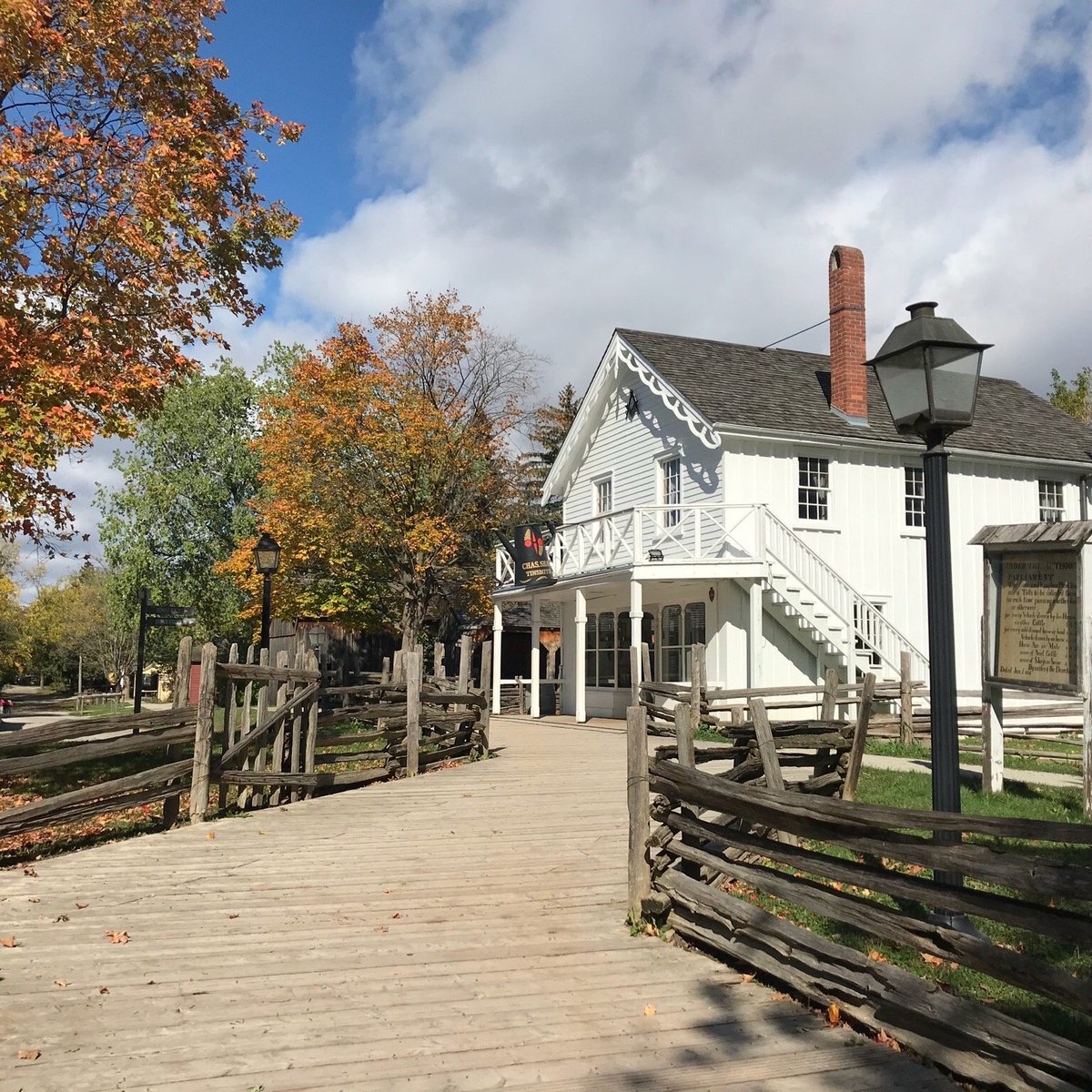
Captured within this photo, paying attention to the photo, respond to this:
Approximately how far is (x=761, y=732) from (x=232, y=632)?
140ft

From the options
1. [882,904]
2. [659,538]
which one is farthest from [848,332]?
[882,904]

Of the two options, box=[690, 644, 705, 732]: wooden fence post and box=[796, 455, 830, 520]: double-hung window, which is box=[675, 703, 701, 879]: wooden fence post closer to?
box=[690, 644, 705, 732]: wooden fence post

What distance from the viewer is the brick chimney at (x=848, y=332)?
22688mm

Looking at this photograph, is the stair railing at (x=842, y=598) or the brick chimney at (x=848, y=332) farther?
the brick chimney at (x=848, y=332)

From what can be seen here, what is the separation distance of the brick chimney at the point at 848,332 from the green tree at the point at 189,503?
27999 millimetres

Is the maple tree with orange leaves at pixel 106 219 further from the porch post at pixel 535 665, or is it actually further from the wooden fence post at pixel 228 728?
the porch post at pixel 535 665

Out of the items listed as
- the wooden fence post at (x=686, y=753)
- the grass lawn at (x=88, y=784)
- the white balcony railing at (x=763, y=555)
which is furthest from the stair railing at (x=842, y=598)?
the wooden fence post at (x=686, y=753)

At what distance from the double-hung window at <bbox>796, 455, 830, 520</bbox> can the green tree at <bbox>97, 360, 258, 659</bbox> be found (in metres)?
27.9

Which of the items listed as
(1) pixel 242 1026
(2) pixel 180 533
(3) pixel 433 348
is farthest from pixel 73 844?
(2) pixel 180 533

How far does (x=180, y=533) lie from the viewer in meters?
44.5

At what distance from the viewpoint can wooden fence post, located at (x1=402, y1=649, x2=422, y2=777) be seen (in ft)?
44.3

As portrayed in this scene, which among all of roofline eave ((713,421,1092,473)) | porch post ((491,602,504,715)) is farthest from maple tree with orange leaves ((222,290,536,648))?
roofline eave ((713,421,1092,473))

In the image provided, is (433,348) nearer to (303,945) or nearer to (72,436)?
(72,436)

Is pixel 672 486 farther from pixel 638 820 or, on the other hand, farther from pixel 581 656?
pixel 638 820
